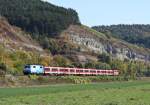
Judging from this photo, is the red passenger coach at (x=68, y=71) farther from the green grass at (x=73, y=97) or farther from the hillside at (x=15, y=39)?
the hillside at (x=15, y=39)

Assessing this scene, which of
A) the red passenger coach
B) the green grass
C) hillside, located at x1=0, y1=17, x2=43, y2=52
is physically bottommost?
the green grass

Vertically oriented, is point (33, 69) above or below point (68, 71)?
above

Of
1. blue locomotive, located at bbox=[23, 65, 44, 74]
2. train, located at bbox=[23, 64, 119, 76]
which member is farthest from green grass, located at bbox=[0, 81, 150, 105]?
train, located at bbox=[23, 64, 119, 76]

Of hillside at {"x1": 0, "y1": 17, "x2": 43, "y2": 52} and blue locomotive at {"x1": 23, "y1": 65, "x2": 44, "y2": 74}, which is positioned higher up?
hillside at {"x1": 0, "y1": 17, "x2": 43, "y2": 52}

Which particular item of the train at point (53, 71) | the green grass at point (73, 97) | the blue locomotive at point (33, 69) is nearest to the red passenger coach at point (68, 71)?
the train at point (53, 71)

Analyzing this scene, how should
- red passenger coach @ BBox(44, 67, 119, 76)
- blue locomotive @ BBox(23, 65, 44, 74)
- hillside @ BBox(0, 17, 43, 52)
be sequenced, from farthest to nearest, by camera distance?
hillside @ BBox(0, 17, 43, 52), red passenger coach @ BBox(44, 67, 119, 76), blue locomotive @ BBox(23, 65, 44, 74)

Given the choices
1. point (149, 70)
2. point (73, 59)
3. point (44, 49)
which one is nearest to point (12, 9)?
point (44, 49)

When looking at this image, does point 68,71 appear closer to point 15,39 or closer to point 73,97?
point 73,97

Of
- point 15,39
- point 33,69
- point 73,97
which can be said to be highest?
point 15,39

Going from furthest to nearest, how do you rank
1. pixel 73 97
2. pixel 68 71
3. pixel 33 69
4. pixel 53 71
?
1. pixel 68 71
2. pixel 53 71
3. pixel 33 69
4. pixel 73 97

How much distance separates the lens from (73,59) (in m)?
166

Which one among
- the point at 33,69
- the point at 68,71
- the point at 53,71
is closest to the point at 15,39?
the point at 68,71

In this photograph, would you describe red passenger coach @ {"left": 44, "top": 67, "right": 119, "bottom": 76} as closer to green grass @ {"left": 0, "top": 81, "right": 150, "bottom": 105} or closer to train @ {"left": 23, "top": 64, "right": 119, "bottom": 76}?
train @ {"left": 23, "top": 64, "right": 119, "bottom": 76}

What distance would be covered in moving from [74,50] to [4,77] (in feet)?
357
